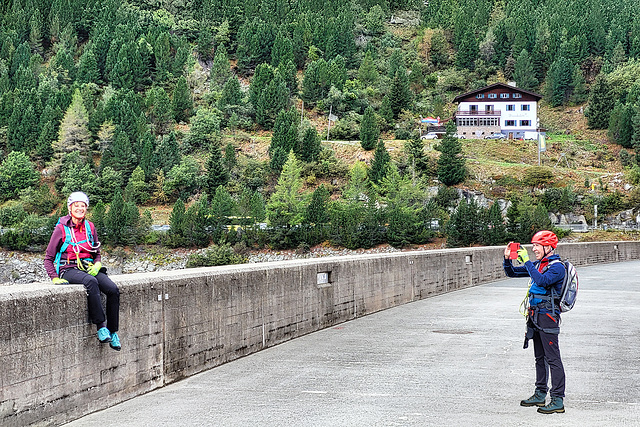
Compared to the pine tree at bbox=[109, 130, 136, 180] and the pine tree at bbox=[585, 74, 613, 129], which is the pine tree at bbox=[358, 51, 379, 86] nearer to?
the pine tree at bbox=[585, 74, 613, 129]

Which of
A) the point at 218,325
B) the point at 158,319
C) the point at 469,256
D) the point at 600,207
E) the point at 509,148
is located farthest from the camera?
the point at 509,148

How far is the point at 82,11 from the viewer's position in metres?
192

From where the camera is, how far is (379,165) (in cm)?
10400

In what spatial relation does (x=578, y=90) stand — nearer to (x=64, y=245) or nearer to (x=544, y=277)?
(x=544, y=277)

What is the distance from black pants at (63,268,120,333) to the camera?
789 centimetres

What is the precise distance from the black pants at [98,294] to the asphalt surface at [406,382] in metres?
0.87

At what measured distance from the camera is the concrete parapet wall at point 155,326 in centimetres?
700

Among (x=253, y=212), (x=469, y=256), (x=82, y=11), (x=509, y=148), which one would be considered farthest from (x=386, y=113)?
(x=469, y=256)

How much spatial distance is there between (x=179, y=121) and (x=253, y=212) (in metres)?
46.3

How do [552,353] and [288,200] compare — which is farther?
[288,200]

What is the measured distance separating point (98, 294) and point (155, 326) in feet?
4.76

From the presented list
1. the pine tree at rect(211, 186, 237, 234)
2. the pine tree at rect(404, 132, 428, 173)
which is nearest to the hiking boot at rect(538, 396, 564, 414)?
the pine tree at rect(211, 186, 237, 234)

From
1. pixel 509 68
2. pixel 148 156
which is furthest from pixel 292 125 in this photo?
pixel 509 68

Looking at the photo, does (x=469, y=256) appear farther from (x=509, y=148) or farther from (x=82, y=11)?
(x=82, y=11)
